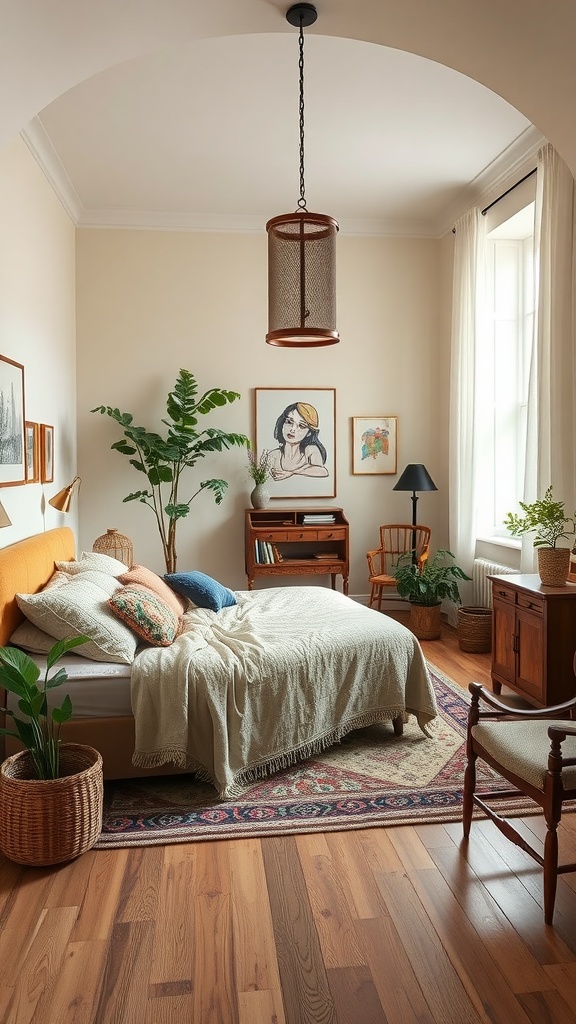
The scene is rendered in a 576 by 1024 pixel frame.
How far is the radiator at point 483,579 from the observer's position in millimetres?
5797

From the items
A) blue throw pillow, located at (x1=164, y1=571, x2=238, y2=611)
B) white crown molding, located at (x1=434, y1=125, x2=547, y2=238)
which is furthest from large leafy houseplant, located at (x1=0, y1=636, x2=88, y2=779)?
white crown molding, located at (x1=434, y1=125, x2=547, y2=238)

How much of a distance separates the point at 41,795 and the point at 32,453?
2699 millimetres

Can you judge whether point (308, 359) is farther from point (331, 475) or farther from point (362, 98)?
point (362, 98)

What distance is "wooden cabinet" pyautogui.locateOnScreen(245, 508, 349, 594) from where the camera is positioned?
6.39m

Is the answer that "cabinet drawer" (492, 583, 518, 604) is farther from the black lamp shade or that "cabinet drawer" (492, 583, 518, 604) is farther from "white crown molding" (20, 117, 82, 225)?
"white crown molding" (20, 117, 82, 225)

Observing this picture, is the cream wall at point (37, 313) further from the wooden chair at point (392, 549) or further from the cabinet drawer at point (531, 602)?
the cabinet drawer at point (531, 602)

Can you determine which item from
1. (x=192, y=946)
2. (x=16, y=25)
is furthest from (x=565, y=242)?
(x=192, y=946)

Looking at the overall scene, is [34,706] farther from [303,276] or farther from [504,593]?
[504,593]

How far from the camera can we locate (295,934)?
2254 millimetres

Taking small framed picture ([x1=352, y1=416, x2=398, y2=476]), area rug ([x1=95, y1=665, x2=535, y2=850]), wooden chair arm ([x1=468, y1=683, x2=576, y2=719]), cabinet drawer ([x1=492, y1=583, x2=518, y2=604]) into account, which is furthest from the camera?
small framed picture ([x1=352, y1=416, x2=398, y2=476])

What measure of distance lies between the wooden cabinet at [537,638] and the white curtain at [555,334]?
602 millimetres

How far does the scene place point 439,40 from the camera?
243 centimetres

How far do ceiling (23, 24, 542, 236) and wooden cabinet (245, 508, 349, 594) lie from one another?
253cm

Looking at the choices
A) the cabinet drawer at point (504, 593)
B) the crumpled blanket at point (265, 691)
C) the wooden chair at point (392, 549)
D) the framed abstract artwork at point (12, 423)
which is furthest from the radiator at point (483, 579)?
the framed abstract artwork at point (12, 423)
